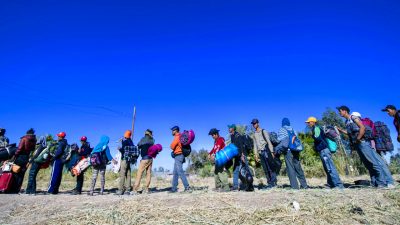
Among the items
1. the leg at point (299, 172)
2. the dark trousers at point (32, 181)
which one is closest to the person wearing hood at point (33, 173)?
the dark trousers at point (32, 181)

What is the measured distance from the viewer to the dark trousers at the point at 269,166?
298 inches

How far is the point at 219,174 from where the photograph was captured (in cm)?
746

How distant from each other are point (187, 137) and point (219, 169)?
1338mm

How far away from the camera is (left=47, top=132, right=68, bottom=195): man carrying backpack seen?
8.27m

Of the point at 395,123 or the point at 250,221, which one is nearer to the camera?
the point at 250,221

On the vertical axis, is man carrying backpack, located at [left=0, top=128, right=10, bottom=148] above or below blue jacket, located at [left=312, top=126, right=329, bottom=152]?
above

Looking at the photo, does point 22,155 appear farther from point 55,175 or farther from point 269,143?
point 269,143

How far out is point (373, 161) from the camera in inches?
240

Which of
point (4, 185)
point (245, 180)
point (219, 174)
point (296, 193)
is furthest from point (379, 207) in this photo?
point (4, 185)

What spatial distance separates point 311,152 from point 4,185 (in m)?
15.9

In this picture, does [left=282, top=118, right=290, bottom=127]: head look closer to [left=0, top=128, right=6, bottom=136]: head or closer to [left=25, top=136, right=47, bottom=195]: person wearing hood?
[left=25, top=136, right=47, bottom=195]: person wearing hood

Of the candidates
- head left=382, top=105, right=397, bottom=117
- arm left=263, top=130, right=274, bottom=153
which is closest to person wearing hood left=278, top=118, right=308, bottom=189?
arm left=263, top=130, right=274, bottom=153

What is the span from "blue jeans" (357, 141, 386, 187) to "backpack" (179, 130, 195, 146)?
14.4 feet

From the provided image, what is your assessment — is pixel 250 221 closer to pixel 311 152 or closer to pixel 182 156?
pixel 182 156
